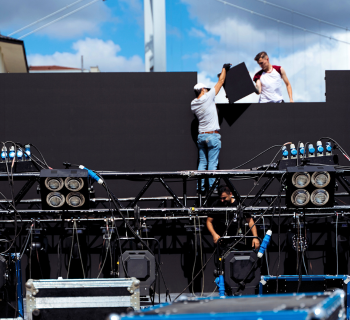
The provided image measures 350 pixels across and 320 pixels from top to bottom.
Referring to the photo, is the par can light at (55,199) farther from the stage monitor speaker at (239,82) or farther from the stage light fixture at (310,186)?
the stage monitor speaker at (239,82)

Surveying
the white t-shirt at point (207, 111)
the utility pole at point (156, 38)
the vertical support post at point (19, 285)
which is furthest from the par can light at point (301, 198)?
the utility pole at point (156, 38)

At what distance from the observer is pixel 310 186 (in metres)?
4.86

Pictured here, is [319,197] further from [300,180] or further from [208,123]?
[208,123]

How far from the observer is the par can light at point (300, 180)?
15.9 feet

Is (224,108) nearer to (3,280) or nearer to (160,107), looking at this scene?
(160,107)

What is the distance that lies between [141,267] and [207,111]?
2915 millimetres

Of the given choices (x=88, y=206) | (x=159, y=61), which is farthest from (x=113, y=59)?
(x=88, y=206)

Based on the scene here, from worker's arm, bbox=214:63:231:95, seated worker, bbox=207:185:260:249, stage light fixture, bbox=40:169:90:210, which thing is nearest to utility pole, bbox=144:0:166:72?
worker's arm, bbox=214:63:231:95

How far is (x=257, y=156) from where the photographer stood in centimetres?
712

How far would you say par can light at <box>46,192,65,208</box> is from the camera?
4.86 metres

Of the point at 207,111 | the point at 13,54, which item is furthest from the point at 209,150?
the point at 13,54

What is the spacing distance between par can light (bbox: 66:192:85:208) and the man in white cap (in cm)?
240

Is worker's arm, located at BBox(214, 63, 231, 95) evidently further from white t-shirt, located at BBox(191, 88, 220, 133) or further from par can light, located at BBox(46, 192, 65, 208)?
par can light, located at BBox(46, 192, 65, 208)

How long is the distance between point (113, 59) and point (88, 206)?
2636 inches
